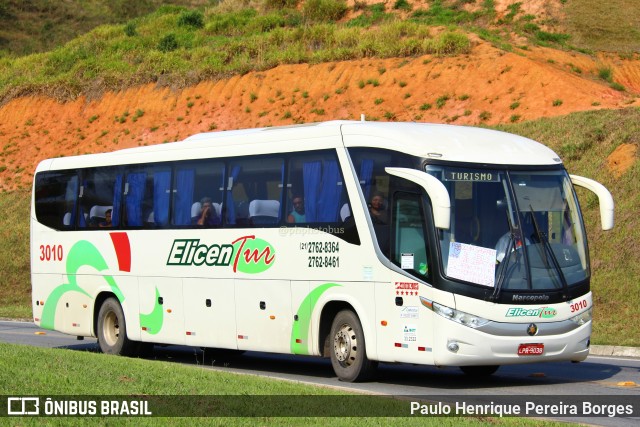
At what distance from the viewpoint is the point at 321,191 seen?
50.6ft

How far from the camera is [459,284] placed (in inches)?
534

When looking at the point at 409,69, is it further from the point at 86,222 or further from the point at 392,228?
the point at 392,228

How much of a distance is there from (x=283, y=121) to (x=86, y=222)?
27083 mm

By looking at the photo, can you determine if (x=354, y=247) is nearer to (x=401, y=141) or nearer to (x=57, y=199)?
(x=401, y=141)

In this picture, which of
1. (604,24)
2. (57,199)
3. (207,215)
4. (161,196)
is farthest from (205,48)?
(207,215)

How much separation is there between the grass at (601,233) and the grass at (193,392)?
972 centimetres

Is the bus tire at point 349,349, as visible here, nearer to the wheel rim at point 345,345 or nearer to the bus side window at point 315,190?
the wheel rim at point 345,345

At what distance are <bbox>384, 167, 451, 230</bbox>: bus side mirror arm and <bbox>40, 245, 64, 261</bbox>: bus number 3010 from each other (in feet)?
29.1

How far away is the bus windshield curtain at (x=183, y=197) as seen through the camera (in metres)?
17.8

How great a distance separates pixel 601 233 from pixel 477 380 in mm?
13125

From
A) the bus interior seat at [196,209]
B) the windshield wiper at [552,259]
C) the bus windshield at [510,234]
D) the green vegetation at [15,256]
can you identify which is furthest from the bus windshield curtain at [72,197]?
the green vegetation at [15,256]

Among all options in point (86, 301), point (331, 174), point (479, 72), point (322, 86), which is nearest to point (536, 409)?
point (331, 174)

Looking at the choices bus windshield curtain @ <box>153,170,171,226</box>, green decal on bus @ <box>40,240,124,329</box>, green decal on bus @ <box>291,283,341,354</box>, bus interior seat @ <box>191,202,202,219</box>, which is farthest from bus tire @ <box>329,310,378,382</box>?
green decal on bus @ <box>40,240,124,329</box>

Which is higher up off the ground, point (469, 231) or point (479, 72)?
point (479, 72)
